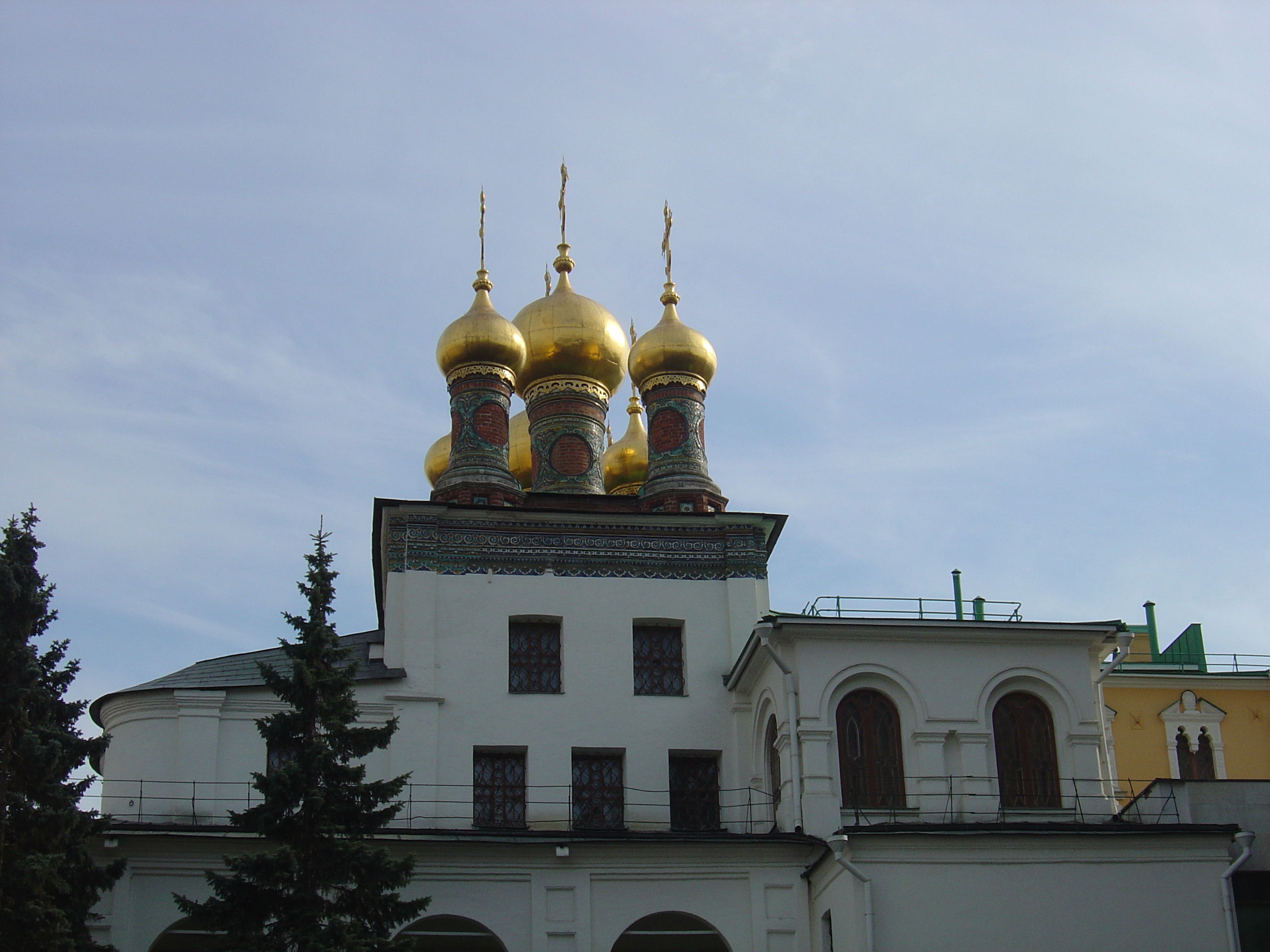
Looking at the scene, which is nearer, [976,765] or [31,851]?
[31,851]

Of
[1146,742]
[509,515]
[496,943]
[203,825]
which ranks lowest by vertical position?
[496,943]

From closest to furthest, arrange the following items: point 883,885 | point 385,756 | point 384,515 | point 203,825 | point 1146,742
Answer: point 883,885, point 203,825, point 385,756, point 384,515, point 1146,742

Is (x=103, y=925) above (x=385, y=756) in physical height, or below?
below

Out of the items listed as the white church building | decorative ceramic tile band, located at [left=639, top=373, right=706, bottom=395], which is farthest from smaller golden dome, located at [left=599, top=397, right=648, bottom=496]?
the white church building

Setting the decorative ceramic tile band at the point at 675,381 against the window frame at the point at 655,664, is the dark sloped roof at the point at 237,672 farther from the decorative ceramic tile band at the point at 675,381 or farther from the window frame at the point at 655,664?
the decorative ceramic tile band at the point at 675,381

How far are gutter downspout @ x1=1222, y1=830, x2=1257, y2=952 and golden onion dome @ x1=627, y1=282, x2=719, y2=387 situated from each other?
10214 mm

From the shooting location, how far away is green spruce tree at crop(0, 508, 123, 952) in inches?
520

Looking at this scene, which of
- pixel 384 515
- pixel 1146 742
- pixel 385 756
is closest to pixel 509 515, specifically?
pixel 384 515

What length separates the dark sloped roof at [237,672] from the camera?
17.7 m

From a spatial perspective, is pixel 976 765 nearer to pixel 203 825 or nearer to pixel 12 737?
pixel 203 825

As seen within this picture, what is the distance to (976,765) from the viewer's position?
16469mm

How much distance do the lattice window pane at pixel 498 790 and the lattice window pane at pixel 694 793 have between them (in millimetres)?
1748

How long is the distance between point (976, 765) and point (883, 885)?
7.48ft

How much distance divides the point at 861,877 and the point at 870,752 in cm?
208
